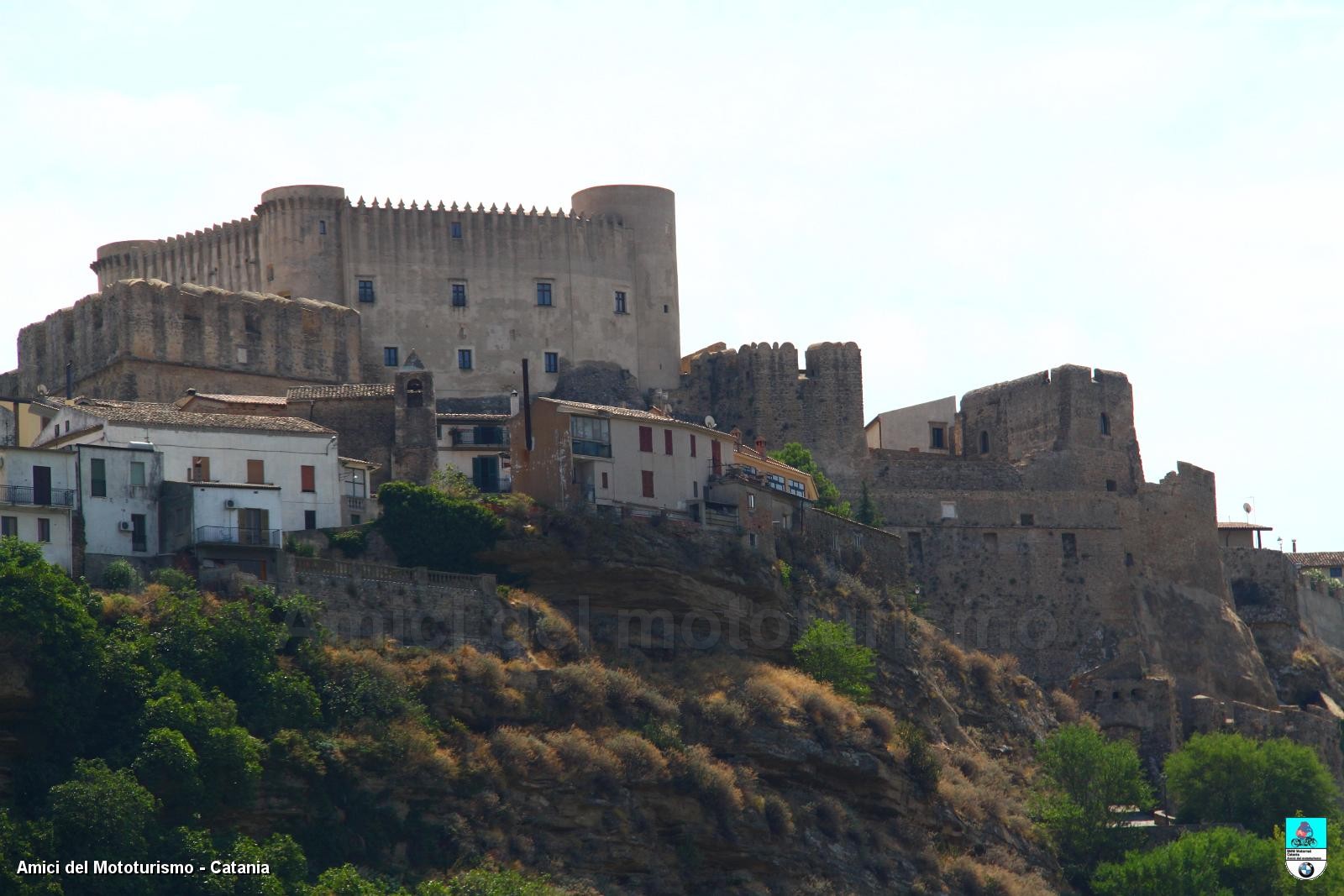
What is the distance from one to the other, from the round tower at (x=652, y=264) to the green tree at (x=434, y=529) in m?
26.3

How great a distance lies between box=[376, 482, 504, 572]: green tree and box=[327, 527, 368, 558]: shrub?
2.23 ft

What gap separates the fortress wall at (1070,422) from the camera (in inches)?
4035

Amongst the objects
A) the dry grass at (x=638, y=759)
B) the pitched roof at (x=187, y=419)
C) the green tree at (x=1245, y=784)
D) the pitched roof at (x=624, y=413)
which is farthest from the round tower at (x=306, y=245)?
the green tree at (x=1245, y=784)

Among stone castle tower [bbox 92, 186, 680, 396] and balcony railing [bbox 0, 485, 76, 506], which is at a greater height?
stone castle tower [bbox 92, 186, 680, 396]

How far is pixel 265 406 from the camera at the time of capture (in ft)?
282

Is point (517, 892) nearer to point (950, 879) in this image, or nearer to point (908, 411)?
point (950, 879)

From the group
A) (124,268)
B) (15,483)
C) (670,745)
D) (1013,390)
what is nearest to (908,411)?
(1013,390)

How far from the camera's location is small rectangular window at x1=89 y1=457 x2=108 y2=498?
235 ft

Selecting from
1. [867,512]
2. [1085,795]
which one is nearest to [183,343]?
[867,512]

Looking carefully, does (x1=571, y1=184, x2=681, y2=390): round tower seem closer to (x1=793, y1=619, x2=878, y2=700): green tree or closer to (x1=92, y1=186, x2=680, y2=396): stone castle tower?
(x1=92, y1=186, x2=680, y2=396): stone castle tower

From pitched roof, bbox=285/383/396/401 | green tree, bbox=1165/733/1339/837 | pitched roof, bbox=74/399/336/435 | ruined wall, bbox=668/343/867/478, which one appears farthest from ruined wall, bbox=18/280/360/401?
green tree, bbox=1165/733/1339/837

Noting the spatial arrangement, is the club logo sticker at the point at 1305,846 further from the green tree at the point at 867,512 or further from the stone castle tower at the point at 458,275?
the stone castle tower at the point at 458,275

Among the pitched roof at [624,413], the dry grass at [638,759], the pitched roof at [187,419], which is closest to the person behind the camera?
the dry grass at [638,759]

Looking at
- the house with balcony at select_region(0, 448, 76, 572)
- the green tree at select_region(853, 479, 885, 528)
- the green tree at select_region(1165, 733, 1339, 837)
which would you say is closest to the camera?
the house with balcony at select_region(0, 448, 76, 572)
